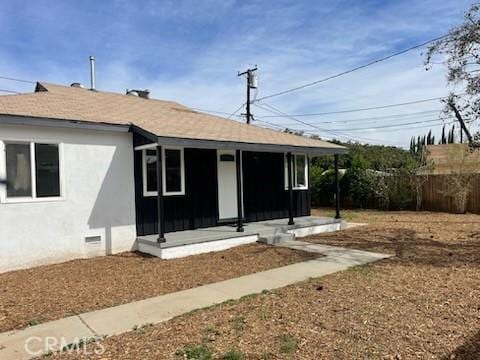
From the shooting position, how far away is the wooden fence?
691 inches

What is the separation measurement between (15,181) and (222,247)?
16.0 ft

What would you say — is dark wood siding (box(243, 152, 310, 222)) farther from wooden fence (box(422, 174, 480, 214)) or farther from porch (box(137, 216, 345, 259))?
wooden fence (box(422, 174, 480, 214))

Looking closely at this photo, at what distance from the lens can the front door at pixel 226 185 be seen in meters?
11.6

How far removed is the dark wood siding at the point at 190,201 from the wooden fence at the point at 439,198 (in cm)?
1242

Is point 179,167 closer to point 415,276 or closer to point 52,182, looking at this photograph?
point 52,182

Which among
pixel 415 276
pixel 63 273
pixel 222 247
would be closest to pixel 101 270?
pixel 63 273

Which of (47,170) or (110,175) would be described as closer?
Result: (47,170)

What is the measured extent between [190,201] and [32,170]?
409cm

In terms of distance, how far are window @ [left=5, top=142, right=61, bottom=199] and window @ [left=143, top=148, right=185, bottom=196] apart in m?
2.16

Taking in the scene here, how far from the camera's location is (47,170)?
846cm

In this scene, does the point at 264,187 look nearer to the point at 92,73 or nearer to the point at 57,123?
the point at 57,123

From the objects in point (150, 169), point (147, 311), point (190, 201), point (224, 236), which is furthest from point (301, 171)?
point (147, 311)

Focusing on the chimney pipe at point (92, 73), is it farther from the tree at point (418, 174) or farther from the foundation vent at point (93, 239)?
the tree at point (418, 174)

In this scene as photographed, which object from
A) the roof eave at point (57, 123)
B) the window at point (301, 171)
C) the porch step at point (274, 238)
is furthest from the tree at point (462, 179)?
the roof eave at point (57, 123)
